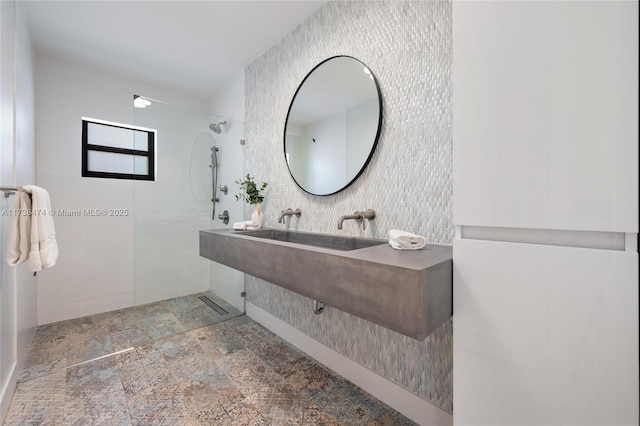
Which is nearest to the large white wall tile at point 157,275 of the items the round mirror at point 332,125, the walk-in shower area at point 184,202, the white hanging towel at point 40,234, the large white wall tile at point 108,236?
the walk-in shower area at point 184,202

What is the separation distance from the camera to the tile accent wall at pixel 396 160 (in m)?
1.22

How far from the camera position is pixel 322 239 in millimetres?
1751

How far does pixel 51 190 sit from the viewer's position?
2402mm

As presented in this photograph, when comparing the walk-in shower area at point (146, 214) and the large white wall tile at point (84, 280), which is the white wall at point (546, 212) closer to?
the walk-in shower area at point (146, 214)

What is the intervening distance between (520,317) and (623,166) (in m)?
0.44

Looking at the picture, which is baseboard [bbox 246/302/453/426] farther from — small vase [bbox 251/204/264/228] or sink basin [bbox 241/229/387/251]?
small vase [bbox 251/204/264/228]

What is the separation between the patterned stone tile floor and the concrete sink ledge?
0.74 meters

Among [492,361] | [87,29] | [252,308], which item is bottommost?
[252,308]

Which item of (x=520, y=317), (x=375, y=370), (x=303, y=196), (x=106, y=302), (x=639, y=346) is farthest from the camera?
(x=106, y=302)

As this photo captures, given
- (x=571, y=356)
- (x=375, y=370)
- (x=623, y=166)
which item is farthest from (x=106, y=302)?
(x=623, y=166)

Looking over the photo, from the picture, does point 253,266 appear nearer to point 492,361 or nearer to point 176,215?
point 492,361

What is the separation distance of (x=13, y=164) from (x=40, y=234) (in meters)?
0.57

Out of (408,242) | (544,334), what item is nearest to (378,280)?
(408,242)

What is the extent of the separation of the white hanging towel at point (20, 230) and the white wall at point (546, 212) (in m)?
1.97
